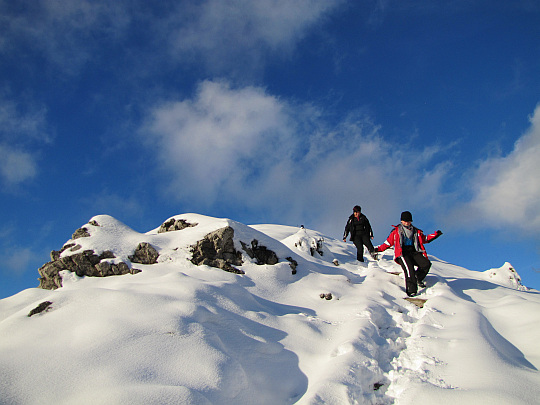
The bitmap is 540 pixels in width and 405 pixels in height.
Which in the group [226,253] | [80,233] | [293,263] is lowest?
[293,263]

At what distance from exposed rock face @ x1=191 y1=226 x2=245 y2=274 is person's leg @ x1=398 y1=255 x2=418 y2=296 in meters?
4.68

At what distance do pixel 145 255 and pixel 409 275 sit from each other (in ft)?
25.8

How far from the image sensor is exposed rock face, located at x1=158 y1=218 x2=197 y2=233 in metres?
12.8

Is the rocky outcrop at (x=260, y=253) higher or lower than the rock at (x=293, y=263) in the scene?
higher

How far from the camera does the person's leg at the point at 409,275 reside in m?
8.95

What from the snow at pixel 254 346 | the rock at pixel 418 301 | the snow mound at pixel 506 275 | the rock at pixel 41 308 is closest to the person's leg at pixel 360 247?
the snow at pixel 254 346

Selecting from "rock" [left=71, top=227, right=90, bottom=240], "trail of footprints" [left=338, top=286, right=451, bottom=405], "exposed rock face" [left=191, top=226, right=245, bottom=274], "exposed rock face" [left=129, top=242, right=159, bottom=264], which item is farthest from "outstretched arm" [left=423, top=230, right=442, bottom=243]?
"rock" [left=71, top=227, right=90, bottom=240]

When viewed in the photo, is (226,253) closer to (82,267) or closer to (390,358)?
(82,267)

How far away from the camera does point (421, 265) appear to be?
940cm

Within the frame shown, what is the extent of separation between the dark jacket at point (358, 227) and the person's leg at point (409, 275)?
145 inches

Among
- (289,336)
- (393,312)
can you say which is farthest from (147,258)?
(393,312)

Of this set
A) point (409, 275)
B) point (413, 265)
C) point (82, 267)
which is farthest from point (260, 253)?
point (82, 267)

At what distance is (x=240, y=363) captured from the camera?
4.85 m

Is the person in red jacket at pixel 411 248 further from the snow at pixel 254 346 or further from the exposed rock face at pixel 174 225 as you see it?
the exposed rock face at pixel 174 225
